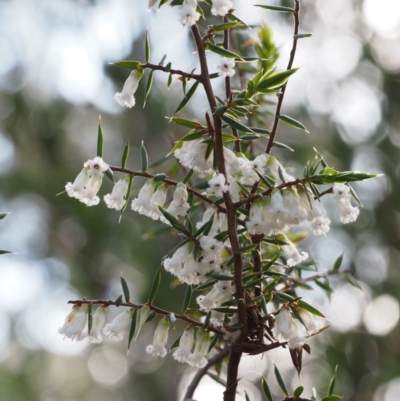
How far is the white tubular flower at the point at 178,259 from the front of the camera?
59 cm

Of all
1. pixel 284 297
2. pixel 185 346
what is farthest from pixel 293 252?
pixel 185 346

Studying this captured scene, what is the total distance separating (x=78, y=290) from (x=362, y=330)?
1.36m

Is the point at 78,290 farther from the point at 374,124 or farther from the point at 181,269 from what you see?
the point at 181,269

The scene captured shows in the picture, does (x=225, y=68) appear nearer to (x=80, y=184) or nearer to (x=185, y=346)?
(x=80, y=184)

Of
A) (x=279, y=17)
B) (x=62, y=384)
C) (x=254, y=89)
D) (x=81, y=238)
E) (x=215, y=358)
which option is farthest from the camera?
(x=62, y=384)

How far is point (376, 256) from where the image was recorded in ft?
8.25

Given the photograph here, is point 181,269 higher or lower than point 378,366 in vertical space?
higher

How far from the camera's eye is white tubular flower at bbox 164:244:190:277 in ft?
A: 1.95

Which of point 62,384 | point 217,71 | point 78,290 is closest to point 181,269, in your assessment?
point 217,71

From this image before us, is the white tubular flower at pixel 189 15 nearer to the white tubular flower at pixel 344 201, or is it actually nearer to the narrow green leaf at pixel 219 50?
the narrow green leaf at pixel 219 50

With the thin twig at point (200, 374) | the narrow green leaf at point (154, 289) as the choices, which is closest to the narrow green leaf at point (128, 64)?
the narrow green leaf at point (154, 289)

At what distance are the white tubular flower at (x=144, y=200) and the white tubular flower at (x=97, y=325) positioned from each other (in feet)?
0.37

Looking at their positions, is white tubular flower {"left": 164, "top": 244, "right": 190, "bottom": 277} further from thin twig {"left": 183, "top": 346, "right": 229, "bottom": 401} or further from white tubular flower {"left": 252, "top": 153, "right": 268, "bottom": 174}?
thin twig {"left": 183, "top": 346, "right": 229, "bottom": 401}

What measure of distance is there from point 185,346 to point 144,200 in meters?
0.16
